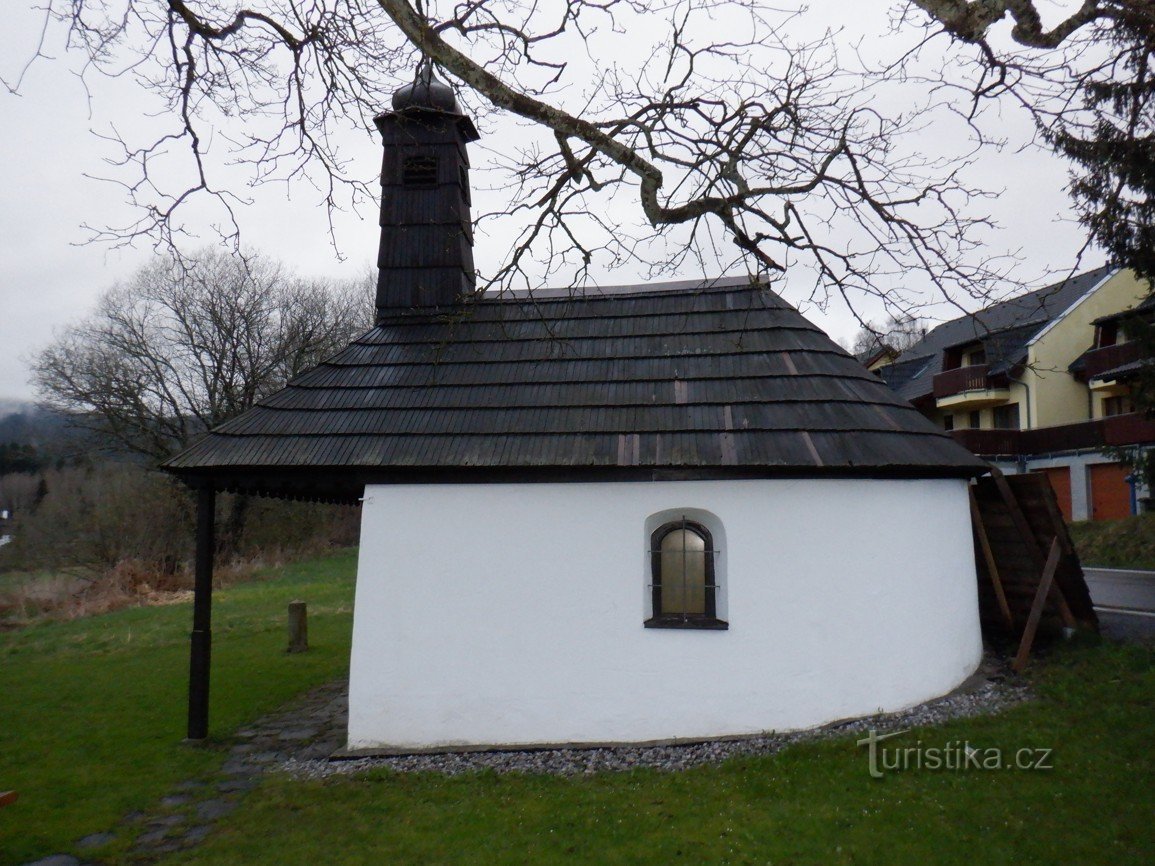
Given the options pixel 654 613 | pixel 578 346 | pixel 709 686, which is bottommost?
pixel 709 686

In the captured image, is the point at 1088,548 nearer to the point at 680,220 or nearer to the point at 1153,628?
the point at 1153,628

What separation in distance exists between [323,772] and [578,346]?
480 centimetres

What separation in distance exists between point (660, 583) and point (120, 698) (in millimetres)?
6910

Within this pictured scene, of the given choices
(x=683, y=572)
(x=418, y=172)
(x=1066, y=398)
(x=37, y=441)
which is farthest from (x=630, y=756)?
(x=37, y=441)

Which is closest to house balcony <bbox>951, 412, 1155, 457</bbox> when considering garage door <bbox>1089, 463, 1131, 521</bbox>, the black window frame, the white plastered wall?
garage door <bbox>1089, 463, 1131, 521</bbox>

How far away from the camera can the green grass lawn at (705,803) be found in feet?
15.4

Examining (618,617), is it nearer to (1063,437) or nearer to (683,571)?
(683,571)

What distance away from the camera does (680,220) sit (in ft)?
19.8

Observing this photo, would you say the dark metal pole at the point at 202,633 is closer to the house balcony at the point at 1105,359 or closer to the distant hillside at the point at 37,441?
the distant hillside at the point at 37,441

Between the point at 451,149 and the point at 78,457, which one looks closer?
the point at 451,149

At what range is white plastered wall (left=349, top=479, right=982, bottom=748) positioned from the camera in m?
6.67

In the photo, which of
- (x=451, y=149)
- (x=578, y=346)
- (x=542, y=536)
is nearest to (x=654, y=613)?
→ (x=542, y=536)

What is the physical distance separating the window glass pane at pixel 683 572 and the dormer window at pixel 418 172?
19.3 feet

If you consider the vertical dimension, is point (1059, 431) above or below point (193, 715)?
above
